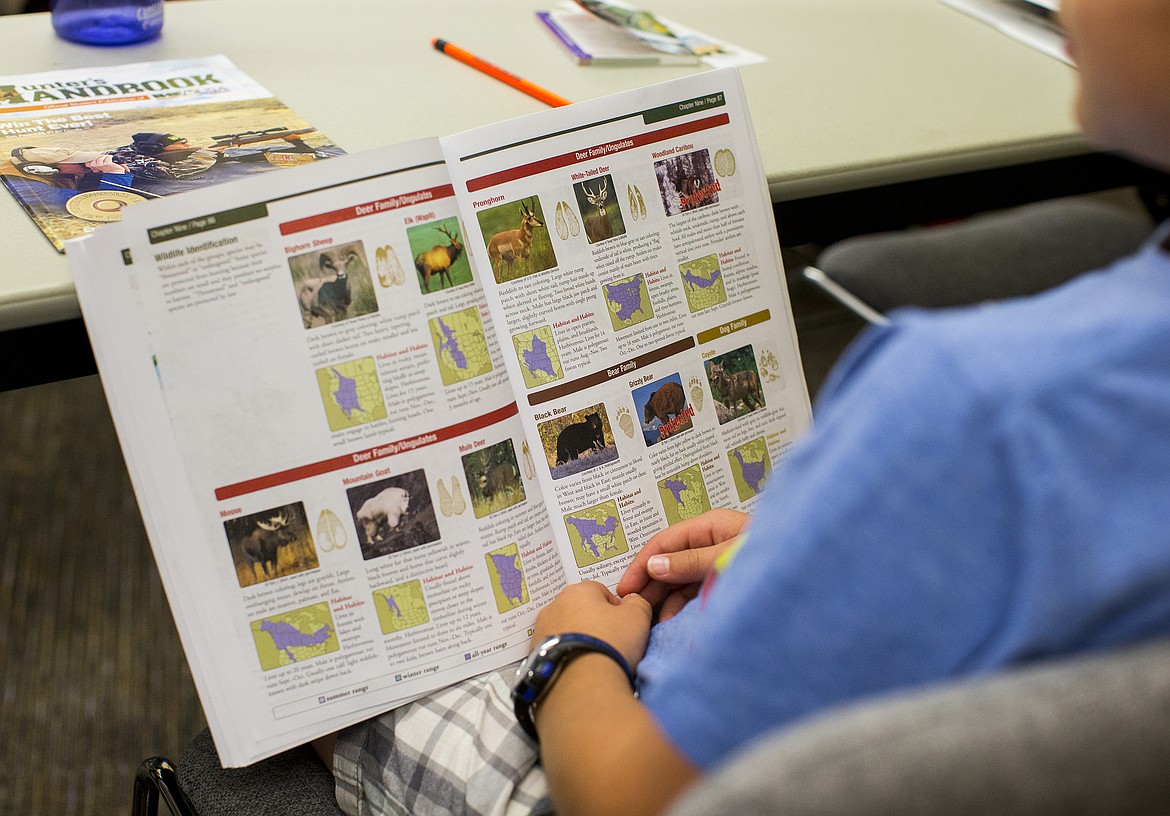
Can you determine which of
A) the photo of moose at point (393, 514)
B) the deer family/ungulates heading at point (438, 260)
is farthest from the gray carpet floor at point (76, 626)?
the deer family/ungulates heading at point (438, 260)

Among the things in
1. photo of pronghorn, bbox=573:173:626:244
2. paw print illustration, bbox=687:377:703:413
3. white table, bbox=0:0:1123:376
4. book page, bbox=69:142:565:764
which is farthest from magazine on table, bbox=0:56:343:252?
paw print illustration, bbox=687:377:703:413

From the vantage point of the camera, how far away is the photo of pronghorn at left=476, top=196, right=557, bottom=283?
688 millimetres

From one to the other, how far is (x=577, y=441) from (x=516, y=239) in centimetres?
15

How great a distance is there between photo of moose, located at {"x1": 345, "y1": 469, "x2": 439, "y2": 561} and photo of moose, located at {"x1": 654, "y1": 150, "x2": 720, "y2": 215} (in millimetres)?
286

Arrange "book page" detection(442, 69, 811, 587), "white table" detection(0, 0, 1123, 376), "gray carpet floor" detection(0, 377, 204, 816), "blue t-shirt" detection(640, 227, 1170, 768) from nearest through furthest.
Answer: "blue t-shirt" detection(640, 227, 1170, 768) < "book page" detection(442, 69, 811, 587) < "white table" detection(0, 0, 1123, 376) < "gray carpet floor" detection(0, 377, 204, 816)

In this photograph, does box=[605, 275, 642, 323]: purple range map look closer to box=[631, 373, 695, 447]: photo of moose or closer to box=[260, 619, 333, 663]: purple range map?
box=[631, 373, 695, 447]: photo of moose

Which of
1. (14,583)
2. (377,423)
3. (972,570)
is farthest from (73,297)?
(14,583)

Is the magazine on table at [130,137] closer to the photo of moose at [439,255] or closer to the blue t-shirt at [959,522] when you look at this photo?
the photo of moose at [439,255]

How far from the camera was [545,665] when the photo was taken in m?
0.60

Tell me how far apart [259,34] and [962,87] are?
765mm

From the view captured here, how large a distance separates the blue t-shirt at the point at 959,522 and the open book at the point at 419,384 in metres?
0.31

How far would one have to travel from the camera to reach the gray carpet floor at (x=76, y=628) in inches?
49.3

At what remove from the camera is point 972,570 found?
367 millimetres

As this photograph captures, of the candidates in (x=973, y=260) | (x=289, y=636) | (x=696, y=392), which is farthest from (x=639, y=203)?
(x=973, y=260)
